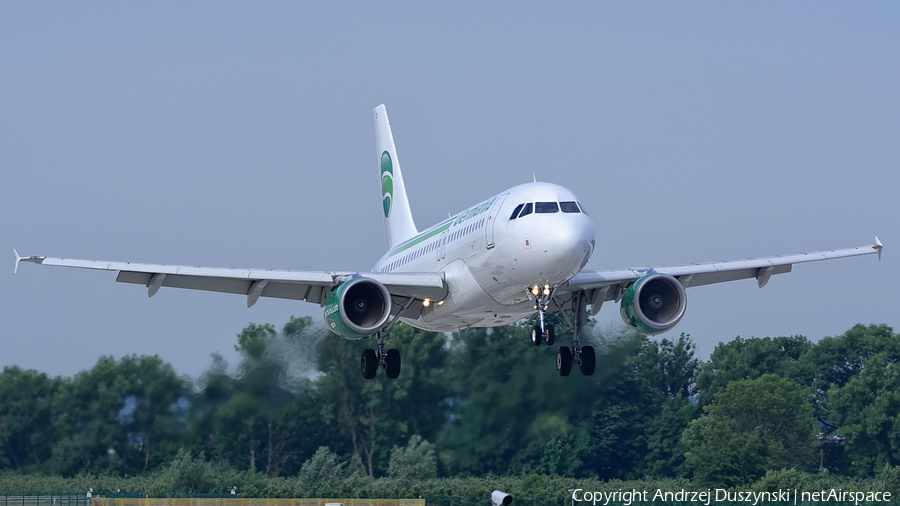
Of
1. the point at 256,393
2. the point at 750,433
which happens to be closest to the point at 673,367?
the point at 750,433

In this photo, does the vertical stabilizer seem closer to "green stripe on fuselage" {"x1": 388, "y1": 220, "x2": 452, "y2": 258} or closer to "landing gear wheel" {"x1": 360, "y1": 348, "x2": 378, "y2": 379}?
"green stripe on fuselage" {"x1": 388, "y1": 220, "x2": 452, "y2": 258}

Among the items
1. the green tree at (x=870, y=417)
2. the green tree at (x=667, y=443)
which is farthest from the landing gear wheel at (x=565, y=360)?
the green tree at (x=870, y=417)

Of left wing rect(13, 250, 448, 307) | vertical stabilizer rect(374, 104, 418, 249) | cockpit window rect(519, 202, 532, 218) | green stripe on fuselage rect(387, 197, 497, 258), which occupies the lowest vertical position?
left wing rect(13, 250, 448, 307)

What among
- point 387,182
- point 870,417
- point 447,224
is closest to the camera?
point 447,224

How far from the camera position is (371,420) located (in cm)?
5359

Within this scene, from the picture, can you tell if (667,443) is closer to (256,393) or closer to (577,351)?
(256,393)

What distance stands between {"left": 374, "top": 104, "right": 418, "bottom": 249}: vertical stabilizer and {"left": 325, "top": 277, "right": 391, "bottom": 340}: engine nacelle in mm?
11739

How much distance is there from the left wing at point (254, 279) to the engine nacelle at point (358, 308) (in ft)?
1.25

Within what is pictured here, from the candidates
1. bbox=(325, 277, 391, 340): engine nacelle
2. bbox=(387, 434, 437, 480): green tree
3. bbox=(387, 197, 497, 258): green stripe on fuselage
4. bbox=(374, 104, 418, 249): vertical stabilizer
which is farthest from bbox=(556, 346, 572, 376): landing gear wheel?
bbox=(387, 434, 437, 480): green tree

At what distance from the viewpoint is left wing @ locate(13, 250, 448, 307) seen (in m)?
32.5

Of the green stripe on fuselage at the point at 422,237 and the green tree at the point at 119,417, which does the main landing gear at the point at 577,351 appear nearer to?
the green stripe on fuselage at the point at 422,237

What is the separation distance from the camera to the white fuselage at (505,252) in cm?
2844

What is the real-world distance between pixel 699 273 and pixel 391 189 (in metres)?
17.4

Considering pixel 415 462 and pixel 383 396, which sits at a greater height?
pixel 383 396
